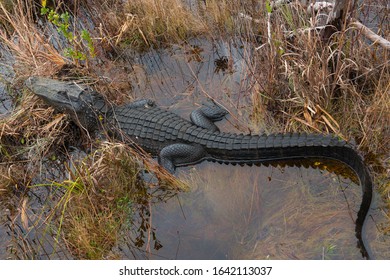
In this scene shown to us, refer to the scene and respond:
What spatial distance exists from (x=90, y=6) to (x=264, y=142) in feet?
12.6

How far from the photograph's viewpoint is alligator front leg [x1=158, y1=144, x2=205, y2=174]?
4609 millimetres

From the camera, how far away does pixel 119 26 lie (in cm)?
615

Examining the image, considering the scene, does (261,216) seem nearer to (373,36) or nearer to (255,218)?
(255,218)

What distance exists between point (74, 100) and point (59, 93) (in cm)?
19

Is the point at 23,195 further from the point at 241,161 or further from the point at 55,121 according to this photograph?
the point at 241,161

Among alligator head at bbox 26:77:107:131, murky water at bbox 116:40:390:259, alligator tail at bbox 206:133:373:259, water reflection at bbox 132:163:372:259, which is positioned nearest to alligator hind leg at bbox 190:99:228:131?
murky water at bbox 116:40:390:259

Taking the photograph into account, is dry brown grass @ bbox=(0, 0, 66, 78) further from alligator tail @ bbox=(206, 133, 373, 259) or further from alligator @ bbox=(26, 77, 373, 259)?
alligator tail @ bbox=(206, 133, 373, 259)

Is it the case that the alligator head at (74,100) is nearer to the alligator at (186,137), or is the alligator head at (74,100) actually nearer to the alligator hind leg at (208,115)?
the alligator at (186,137)

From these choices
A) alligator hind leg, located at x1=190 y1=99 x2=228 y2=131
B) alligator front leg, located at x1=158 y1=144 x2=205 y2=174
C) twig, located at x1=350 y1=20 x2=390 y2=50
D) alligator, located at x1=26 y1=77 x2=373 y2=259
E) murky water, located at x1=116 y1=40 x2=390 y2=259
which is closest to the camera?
murky water, located at x1=116 y1=40 x2=390 y2=259

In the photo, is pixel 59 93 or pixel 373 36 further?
pixel 59 93

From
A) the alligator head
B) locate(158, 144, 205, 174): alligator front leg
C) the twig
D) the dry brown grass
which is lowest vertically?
locate(158, 144, 205, 174): alligator front leg

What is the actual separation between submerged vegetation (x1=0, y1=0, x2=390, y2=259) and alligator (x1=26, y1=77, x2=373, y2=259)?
0.20 m

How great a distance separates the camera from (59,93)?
16.4 ft

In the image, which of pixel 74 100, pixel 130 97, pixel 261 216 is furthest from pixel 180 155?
pixel 74 100
